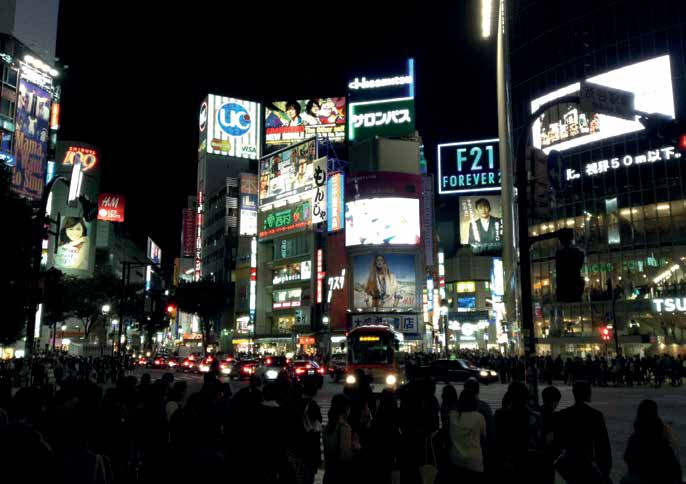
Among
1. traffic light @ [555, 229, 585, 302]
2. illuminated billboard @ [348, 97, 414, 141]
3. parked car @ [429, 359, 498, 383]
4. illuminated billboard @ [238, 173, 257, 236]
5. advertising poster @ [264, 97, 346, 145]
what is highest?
advertising poster @ [264, 97, 346, 145]

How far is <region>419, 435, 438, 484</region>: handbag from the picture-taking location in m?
7.68

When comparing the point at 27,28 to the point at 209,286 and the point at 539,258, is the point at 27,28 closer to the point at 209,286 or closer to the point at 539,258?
the point at 209,286

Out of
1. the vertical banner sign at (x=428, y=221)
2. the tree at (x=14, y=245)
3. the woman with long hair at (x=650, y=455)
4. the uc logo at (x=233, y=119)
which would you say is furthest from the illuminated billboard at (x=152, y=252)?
the woman with long hair at (x=650, y=455)

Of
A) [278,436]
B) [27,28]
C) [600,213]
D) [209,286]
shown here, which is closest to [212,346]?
[209,286]

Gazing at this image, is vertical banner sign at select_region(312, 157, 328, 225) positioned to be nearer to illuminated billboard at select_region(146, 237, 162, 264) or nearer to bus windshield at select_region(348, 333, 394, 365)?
bus windshield at select_region(348, 333, 394, 365)

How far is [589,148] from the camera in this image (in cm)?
6731

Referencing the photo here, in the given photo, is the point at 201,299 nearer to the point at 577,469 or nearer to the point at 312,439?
the point at 312,439

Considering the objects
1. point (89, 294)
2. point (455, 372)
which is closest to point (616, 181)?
point (455, 372)

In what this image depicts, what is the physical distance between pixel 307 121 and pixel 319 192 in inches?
786

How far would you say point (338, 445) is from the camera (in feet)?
25.2

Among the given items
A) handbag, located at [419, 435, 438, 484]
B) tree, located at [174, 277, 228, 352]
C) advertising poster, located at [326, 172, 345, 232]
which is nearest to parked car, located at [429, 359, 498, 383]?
handbag, located at [419, 435, 438, 484]

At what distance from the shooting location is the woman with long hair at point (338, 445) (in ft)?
24.9

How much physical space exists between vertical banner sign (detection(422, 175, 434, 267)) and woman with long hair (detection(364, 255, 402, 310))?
857 centimetres

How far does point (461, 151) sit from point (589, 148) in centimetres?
1381
